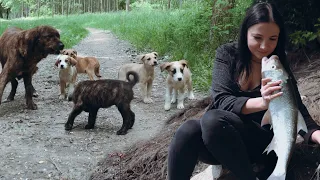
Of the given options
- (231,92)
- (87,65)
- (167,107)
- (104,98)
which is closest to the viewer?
(231,92)

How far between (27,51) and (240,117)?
16.0 feet

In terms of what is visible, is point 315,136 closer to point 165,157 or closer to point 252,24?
point 252,24

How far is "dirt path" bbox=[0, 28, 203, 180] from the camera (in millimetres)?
4594

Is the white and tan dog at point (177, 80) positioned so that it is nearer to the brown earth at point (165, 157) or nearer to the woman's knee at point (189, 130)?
the brown earth at point (165, 157)

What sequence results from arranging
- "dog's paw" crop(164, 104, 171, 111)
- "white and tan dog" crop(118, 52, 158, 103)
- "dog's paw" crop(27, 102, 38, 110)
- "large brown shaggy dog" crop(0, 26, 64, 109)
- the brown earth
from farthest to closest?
"white and tan dog" crop(118, 52, 158, 103)
"dog's paw" crop(164, 104, 171, 111)
"dog's paw" crop(27, 102, 38, 110)
"large brown shaggy dog" crop(0, 26, 64, 109)
the brown earth

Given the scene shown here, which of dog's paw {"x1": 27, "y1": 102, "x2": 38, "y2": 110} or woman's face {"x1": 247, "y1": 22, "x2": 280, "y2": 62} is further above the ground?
woman's face {"x1": 247, "y1": 22, "x2": 280, "y2": 62}

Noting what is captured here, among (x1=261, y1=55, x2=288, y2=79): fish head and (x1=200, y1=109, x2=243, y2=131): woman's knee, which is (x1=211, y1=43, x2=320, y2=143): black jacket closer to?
(x1=200, y1=109, x2=243, y2=131): woman's knee

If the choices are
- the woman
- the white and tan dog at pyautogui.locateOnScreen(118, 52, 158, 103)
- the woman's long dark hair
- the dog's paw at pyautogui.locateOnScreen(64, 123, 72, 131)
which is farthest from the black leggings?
the white and tan dog at pyautogui.locateOnScreen(118, 52, 158, 103)

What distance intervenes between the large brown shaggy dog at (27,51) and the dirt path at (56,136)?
52 centimetres

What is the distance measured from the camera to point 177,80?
23.9ft

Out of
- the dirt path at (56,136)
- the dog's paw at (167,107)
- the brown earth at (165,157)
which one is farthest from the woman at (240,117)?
the dog's paw at (167,107)

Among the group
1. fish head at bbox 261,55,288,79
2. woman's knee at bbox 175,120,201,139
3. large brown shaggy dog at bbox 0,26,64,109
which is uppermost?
fish head at bbox 261,55,288,79

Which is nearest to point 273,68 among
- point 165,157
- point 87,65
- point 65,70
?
point 165,157

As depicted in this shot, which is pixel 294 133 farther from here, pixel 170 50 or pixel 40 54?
pixel 170 50
